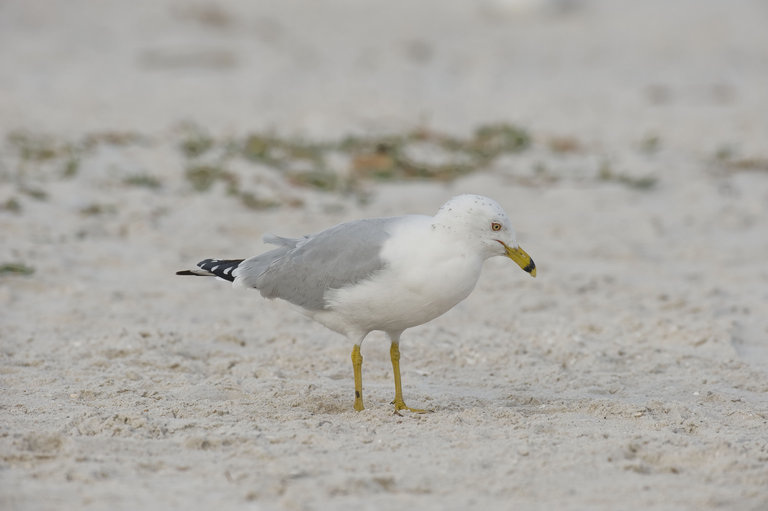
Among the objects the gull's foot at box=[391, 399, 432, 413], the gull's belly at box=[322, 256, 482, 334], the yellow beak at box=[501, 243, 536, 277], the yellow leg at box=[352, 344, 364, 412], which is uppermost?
the yellow beak at box=[501, 243, 536, 277]

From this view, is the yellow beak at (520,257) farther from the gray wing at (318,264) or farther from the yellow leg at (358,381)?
the yellow leg at (358,381)

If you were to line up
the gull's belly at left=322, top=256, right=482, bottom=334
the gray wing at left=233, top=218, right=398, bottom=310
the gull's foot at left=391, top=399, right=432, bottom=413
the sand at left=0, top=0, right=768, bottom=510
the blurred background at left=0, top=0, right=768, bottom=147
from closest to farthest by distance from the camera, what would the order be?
the sand at left=0, top=0, right=768, bottom=510 → the gull's belly at left=322, top=256, right=482, bottom=334 → the gray wing at left=233, top=218, right=398, bottom=310 → the gull's foot at left=391, top=399, right=432, bottom=413 → the blurred background at left=0, top=0, right=768, bottom=147

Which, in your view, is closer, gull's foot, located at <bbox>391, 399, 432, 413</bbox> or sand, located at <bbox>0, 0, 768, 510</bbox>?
sand, located at <bbox>0, 0, 768, 510</bbox>

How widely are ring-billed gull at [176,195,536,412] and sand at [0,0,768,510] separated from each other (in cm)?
39

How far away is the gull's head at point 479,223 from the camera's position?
13.1 ft

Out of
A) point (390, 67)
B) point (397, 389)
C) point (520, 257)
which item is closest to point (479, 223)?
point (520, 257)

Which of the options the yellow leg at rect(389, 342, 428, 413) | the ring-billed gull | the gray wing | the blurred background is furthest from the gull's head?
the blurred background

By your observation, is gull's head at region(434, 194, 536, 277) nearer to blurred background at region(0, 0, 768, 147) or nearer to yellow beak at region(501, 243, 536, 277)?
yellow beak at region(501, 243, 536, 277)

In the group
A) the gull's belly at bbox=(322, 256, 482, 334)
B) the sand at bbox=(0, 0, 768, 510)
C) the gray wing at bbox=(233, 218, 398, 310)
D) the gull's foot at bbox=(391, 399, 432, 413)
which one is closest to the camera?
the sand at bbox=(0, 0, 768, 510)

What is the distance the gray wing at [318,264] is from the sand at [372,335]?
46 centimetres

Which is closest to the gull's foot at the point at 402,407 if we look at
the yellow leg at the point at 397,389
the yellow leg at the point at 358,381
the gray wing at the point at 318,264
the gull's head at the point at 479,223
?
the yellow leg at the point at 397,389

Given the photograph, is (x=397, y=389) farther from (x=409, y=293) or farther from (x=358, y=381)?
(x=409, y=293)

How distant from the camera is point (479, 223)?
4.02 meters

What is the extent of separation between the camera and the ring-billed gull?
156 inches
